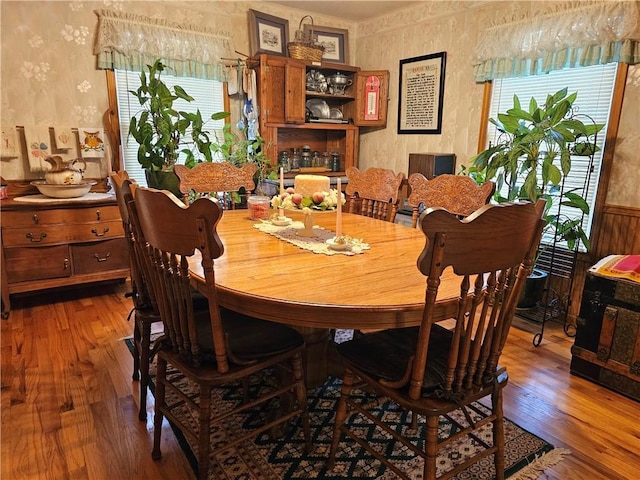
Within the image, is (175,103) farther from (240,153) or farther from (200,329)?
(200,329)

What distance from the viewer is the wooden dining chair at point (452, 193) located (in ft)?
6.81

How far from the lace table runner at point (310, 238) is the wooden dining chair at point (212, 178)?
2.07 feet

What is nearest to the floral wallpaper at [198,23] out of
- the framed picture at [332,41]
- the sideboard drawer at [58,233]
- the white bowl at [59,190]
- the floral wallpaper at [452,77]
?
the floral wallpaper at [452,77]

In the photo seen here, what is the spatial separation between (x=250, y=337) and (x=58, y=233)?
2283mm

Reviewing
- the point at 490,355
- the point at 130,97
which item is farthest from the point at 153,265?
the point at 130,97

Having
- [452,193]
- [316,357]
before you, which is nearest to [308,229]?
[316,357]

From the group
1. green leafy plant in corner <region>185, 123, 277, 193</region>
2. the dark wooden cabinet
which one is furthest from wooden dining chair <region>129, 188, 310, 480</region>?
green leafy plant in corner <region>185, 123, 277, 193</region>

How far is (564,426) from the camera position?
1.91 m

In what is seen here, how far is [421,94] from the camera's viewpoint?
13.1ft

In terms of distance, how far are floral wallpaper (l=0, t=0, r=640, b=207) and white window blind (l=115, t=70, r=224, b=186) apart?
0.50 ft

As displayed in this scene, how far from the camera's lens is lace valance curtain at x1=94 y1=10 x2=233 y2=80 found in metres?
3.35

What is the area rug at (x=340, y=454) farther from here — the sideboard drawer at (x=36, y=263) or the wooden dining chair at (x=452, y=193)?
the sideboard drawer at (x=36, y=263)

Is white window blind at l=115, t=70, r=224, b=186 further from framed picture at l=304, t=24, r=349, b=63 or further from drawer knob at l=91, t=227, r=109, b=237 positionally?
framed picture at l=304, t=24, r=349, b=63

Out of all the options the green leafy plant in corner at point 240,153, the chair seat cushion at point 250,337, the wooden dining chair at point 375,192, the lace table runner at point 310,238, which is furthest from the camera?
the green leafy plant in corner at point 240,153
